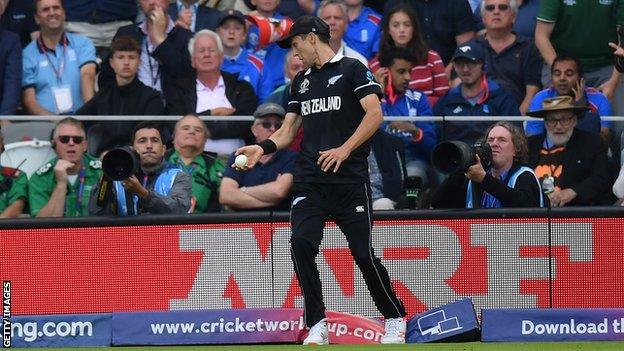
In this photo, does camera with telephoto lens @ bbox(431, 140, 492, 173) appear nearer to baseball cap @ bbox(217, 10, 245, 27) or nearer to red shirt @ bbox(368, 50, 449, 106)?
red shirt @ bbox(368, 50, 449, 106)

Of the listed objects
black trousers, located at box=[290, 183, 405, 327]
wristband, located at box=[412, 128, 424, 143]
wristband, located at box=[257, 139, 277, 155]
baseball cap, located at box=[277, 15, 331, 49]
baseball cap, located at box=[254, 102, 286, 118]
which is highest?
baseball cap, located at box=[277, 15, 331, 49]

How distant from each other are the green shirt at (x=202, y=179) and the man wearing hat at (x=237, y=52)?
1.72m

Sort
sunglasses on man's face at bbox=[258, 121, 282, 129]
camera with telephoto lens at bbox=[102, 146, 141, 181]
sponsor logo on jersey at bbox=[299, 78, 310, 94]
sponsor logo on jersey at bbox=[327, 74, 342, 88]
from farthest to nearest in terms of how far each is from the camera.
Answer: sunglasses on man's face at bbox=[258, 121, 282, 129] < camera with telephoto lens at bbox=[102, 146, 141, 181] < sponsor logo on jersey at bbox=[299, 78, 310, 94] < sponsor logo on jersey at bbox=[327, 74, 342, 88]

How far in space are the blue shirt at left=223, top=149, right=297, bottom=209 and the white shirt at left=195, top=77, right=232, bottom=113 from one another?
1.45 meters

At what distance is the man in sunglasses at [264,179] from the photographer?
11.3 meters

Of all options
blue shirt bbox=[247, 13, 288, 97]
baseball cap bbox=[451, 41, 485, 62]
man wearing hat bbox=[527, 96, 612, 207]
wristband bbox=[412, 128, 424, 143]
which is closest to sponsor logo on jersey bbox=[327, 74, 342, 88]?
man wearing hat bbox=[527, 96, 612, 207]

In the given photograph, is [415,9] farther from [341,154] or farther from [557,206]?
[341,154]

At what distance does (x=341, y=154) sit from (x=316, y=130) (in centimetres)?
42

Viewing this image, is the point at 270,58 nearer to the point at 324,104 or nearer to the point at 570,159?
the point at 570,159

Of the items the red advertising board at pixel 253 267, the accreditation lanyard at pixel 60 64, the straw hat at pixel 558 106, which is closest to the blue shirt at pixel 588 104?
the straw hat at pixel 558 106

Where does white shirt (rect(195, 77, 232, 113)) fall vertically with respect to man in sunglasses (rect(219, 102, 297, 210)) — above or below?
above

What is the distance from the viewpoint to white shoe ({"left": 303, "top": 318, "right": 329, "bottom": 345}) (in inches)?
359

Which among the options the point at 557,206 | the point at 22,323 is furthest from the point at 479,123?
the point at 22,323

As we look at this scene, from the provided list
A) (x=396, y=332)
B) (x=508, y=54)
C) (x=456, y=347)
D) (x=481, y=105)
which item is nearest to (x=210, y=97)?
(x=481, y=105)
